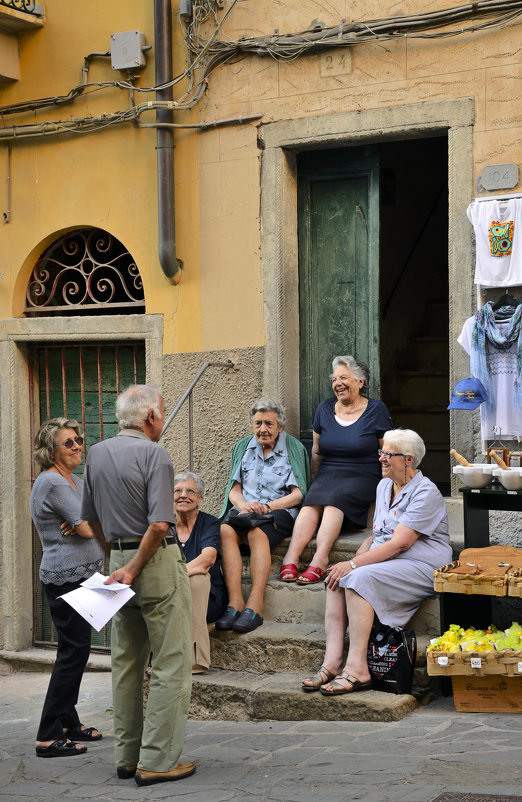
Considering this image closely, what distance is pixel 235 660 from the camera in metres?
6.50

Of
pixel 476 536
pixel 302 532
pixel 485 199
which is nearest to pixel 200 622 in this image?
pixel 302 532

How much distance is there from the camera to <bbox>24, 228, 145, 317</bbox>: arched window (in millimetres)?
8616

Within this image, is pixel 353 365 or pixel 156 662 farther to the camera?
pixel 353 365

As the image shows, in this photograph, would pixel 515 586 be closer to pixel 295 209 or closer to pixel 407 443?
pixel 407 443

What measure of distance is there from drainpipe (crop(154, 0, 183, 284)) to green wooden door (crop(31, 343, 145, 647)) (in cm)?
92

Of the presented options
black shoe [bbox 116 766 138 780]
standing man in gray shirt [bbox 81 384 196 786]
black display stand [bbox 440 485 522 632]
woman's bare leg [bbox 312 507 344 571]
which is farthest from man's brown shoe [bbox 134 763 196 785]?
woman's bare leg [bbox 312 507 344 571]

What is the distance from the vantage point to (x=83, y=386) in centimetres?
890

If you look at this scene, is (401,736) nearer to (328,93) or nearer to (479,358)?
(479,358)

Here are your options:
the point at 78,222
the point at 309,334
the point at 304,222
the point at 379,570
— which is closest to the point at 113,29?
the point at 78,222

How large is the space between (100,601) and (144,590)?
0.19 metres

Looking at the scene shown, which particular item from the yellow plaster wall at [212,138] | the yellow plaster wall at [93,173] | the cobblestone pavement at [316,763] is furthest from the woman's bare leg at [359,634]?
the yellow plaster wall at [93,173]

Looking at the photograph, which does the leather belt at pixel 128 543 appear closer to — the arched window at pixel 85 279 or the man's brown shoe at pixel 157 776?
the man's brown shoe at pixel 157 776

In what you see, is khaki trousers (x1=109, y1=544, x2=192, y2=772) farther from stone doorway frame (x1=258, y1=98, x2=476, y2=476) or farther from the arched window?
the arched window

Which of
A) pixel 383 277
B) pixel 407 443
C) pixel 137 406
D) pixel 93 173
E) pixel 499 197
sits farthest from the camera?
pixel 383 277
